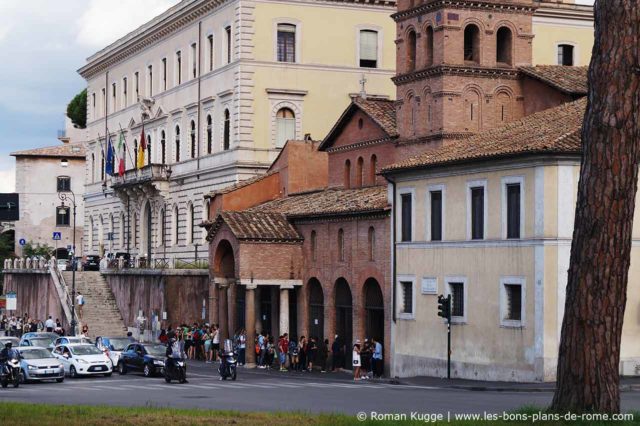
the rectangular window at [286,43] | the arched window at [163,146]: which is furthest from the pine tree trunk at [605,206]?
the arched window at [163,146]

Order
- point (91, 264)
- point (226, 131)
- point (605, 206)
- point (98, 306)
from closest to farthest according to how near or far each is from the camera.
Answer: point (605, 206) < point (226, 131) < point (98, 306) < point (91, 264)

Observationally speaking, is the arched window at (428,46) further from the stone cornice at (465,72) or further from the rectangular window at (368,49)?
the rectangular window at (368,49)

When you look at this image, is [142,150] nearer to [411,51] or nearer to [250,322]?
[250,322]

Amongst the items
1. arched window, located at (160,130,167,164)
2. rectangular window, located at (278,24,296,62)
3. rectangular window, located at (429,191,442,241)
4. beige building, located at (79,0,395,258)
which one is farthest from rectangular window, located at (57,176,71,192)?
rectangular window, located at (429,191,442,241)

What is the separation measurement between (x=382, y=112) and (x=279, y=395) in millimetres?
24867

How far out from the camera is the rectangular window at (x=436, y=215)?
1934 inches

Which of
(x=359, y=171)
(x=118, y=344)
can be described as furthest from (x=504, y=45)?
(x=118, y=344)

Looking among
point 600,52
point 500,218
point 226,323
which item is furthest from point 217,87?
point 600,52

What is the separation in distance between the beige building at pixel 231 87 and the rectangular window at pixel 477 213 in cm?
3011

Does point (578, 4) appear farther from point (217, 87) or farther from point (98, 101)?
point (98, 101)

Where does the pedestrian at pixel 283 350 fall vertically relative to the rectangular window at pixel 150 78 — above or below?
below

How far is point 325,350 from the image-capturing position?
55.3 m

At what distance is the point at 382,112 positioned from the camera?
60188 millimetres

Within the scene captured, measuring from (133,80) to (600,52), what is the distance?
3217 inches
